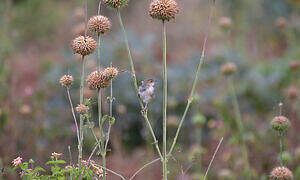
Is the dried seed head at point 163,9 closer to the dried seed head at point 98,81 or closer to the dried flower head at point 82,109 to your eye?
the dried seed head at point 98,81

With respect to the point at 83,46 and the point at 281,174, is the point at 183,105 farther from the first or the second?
the point at 83,46

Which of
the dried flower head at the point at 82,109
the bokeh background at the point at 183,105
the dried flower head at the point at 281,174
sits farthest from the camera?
the bokeh background at the point at 183,105

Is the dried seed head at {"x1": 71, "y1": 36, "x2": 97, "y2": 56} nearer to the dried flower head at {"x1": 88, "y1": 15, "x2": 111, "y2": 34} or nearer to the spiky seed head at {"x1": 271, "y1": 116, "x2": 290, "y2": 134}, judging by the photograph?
the dried flower head at {"x1": 88, "y1": 15, "x2": 111, "y2": 34}

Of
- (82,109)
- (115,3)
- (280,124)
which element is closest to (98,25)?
(115,3)

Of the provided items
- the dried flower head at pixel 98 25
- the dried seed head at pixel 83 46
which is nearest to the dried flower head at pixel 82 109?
the dried seed head at pixel 83 46

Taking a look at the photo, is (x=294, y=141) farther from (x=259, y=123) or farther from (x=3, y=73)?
(x=3, y=73)

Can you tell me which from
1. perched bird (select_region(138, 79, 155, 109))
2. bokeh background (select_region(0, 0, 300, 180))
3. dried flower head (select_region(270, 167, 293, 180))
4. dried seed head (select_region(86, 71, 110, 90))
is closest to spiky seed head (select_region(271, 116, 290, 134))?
dried flower head (select_region(270, 167, 293, 180))

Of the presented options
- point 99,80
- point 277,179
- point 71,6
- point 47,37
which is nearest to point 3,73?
point 99,80

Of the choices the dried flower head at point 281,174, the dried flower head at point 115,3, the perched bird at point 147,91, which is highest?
the dried flower head at point 115,3

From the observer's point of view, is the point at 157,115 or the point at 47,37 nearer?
the point at 157,115

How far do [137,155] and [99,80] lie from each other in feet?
8.32

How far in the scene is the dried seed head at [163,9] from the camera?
1.54 metres

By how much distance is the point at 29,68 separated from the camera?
21.4ft

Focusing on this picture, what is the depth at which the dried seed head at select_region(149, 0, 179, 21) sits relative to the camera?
1.54m
